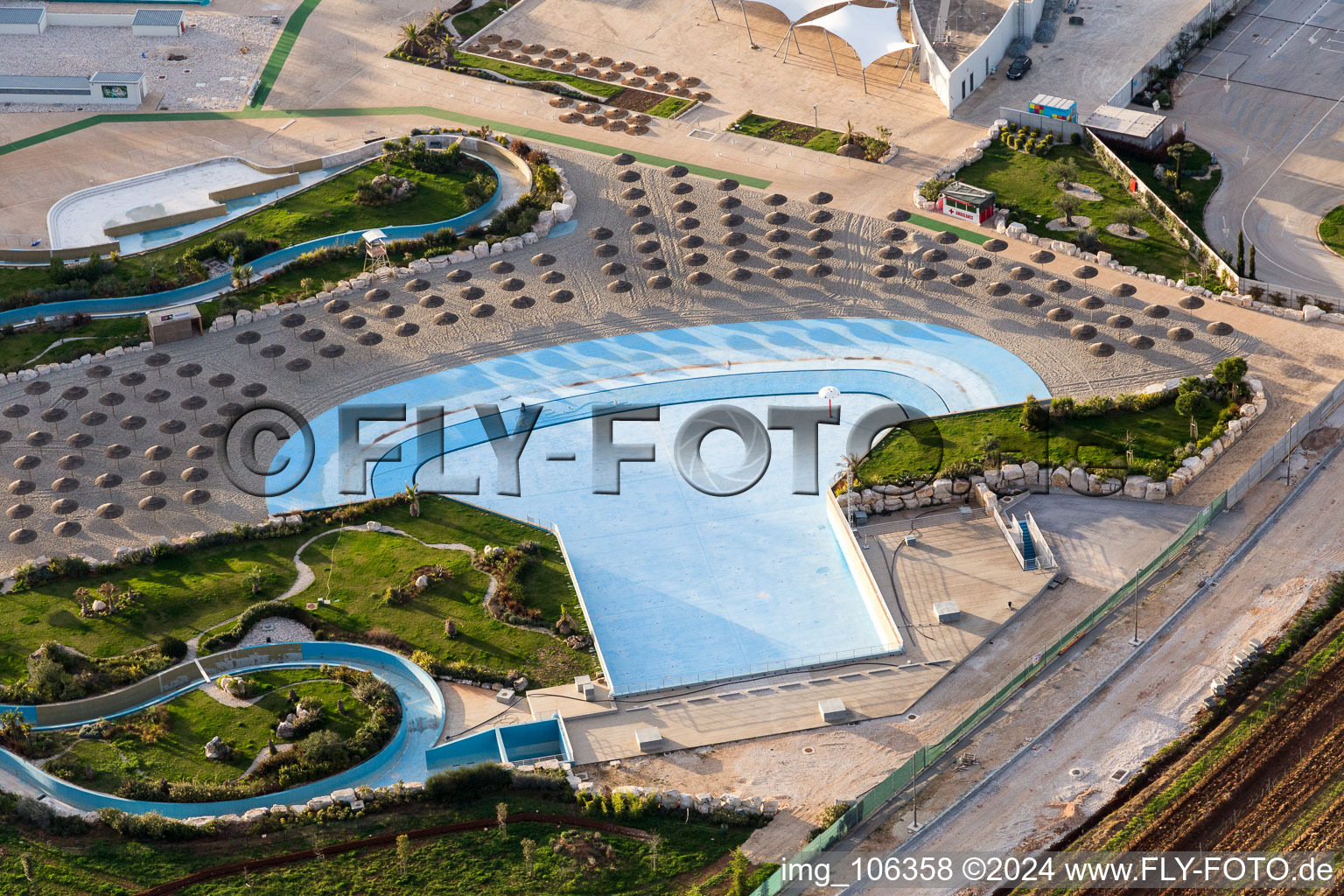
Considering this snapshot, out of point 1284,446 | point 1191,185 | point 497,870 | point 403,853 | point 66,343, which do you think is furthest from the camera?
point 1191,185

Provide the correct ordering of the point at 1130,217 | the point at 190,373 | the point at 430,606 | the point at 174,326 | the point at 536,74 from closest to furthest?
the point at 430,606 < the point at 190,373 < the point at 174,326 < the point at 1130,217 < the point at 536,74

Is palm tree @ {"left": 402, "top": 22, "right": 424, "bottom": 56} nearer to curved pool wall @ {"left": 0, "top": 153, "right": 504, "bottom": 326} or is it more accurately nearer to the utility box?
curved pool wall @ {"left": 0, "top": 153, "right": 504, "bottom": 326}

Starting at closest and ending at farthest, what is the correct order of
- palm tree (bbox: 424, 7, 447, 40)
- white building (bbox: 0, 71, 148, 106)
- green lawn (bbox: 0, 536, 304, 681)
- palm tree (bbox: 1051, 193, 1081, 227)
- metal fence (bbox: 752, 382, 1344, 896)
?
metal fence (bbox: 752, 382, 1344, 896), green lawn (bbox: 0, 536, 304, 681), palm tree (bbox: 1051, 193, 1081, 227), white building (bbox: 0, 71, 148, 106), palm tree (bbox: 424, 7, 447, 40)

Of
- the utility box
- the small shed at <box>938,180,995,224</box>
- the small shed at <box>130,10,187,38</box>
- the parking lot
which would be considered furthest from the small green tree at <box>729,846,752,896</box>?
the small shed at <box>130,10,187,38</box>

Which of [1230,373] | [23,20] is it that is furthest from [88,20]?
[1230,373]

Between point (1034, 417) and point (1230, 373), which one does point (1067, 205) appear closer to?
point (1230, 373)

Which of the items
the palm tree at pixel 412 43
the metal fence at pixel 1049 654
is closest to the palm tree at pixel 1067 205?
the metal fence at pixel 1049 654

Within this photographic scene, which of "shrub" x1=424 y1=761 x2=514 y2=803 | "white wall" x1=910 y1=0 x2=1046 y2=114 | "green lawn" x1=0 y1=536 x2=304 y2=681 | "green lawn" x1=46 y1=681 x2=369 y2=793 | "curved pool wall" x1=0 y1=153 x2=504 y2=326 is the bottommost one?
"shrub" x1=424 y1=761 x2=514 y2=803
